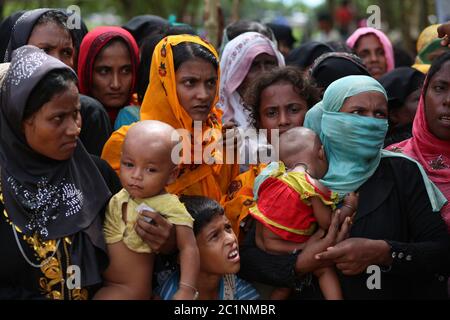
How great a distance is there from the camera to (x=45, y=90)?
3.03 metres

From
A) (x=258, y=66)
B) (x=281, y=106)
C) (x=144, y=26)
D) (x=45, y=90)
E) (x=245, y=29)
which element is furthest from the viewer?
(x=144, y=26)

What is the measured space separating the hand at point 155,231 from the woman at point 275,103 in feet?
2.98

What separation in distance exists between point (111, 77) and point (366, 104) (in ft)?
6.42

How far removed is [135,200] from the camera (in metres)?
3.29

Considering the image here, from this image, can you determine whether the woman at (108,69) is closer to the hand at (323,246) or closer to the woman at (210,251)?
the woman at (210,251)

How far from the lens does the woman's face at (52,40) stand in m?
4.43

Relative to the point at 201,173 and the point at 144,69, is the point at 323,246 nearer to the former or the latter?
the point at 201,173

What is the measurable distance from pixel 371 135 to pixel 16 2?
1344cm

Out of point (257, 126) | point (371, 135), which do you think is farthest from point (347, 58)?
point (371, 135)

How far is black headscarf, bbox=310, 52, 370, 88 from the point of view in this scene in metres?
5.01

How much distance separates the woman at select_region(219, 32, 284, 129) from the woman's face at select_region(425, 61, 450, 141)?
1.41 m

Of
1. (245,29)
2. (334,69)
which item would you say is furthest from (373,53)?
(334,69)

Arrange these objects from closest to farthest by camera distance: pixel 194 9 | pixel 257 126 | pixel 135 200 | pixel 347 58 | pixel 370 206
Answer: pixel 135 200 < pixel 370 206 < pixel 257 126 < pixel 347 58 < pixel 194 9

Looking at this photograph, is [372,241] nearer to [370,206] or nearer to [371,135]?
[370,206]
